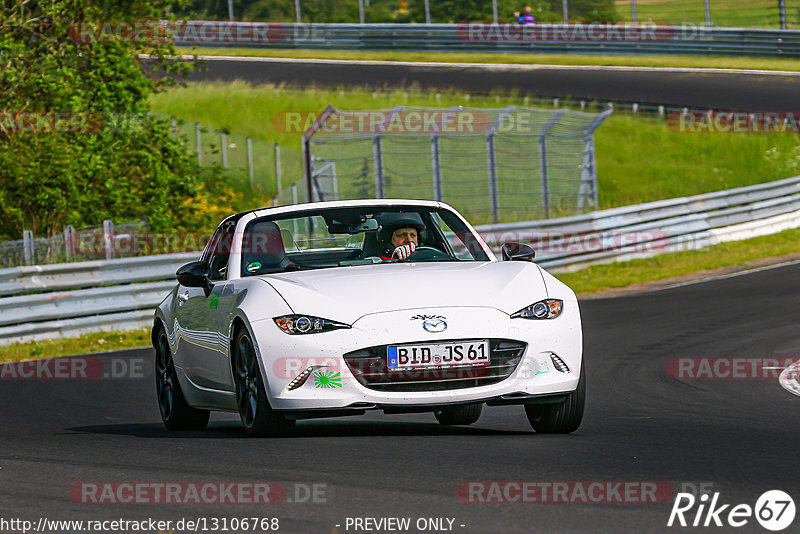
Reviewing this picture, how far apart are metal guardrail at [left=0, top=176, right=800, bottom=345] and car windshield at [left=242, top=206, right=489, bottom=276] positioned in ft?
31.0

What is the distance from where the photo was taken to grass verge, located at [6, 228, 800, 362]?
58.6 ft

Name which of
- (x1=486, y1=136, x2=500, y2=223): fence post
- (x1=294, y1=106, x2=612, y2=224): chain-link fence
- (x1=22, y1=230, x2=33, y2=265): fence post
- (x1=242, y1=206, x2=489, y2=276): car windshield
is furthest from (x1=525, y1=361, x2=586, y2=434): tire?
(x1=486, y1=136, x2=500, y2=223): fence post

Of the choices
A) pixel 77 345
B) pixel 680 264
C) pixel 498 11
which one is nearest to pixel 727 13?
pixel 498 11

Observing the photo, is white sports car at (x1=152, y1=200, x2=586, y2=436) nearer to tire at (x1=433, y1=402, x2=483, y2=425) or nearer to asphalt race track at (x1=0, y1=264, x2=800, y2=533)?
asphalt race track at (x1=0, y1=264, x2=800, y2=533)

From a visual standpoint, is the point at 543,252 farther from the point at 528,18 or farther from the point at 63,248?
the point at 528,18

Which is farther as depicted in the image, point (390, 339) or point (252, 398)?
point (252, 398)

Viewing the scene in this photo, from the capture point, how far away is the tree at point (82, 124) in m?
23.5

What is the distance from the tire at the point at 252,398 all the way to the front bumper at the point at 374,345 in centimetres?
13

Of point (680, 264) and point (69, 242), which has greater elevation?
point (69, 242)

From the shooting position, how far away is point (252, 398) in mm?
8008

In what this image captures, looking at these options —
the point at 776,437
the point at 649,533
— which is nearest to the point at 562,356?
the point at 776,437

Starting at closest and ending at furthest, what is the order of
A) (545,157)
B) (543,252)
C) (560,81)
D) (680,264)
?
(543,252) → (680,264) → (545,157) → (560,81)

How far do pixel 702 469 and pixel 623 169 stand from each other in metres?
29.5

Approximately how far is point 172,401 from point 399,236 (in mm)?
2021
